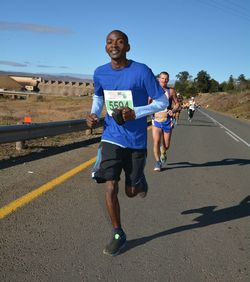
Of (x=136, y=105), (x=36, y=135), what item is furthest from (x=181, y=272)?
(x=36, y=135)

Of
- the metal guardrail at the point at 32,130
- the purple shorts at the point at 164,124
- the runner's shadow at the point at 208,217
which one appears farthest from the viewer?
the purple shorts at the point at 164,124

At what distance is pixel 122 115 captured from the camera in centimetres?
431

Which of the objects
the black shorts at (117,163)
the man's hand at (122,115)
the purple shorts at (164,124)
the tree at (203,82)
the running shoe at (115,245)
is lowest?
the tree at (203,82)

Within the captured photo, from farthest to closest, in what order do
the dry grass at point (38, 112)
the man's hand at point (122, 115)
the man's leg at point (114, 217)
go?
1. the dry grass at point (38, 112)
2. the man's leg at point (114, 217)
3. the man's hand at point (122, 115)

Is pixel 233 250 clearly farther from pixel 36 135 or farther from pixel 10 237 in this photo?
pixel 36 135

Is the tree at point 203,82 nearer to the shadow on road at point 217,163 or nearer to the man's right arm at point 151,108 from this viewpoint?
the shadow on road at point 217,163

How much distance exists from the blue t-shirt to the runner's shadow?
0.93m

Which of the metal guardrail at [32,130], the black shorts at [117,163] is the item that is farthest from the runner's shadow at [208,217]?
the metal guardrail at [32,130]

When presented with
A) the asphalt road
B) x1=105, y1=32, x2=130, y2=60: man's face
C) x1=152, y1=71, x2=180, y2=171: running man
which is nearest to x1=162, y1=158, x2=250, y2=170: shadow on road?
x1=152, y1=71, x2=180, y2=171: running man

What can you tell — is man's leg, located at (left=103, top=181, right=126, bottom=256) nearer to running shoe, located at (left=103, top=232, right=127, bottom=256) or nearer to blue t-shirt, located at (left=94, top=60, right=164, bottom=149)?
running shoe, located at (left=103, top=232, right=127, bottom=256)

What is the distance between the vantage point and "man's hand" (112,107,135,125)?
4297 millimetres

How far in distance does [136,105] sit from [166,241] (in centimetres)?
138

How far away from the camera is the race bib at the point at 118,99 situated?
4.54 meters

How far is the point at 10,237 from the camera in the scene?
4.66 metres
